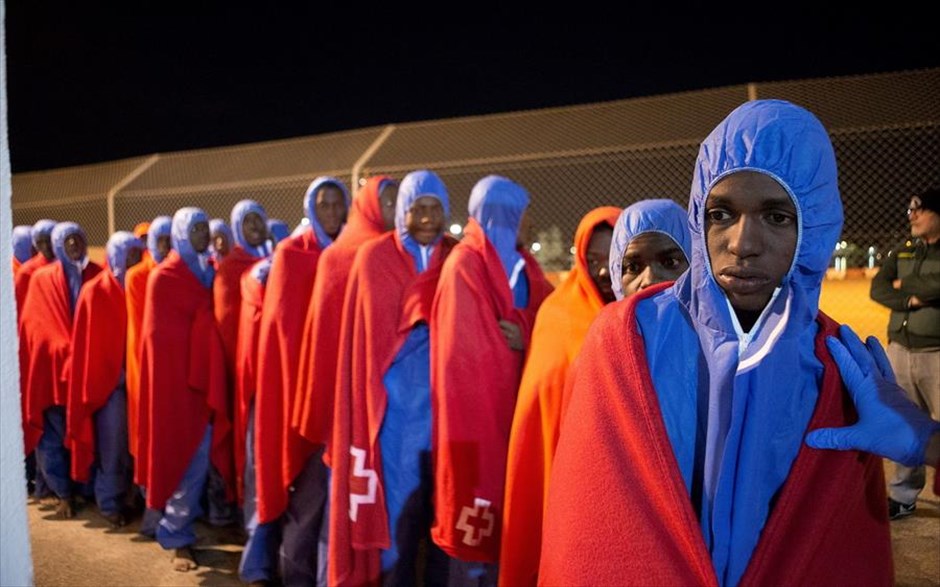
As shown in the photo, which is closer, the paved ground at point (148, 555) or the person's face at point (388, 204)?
the person's face at point (388, 204)

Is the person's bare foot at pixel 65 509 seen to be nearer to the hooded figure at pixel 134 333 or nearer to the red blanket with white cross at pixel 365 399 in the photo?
the hooded figure at pixel 134 333

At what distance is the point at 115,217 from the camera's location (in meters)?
9.48

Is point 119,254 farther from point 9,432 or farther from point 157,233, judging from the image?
point 9,432

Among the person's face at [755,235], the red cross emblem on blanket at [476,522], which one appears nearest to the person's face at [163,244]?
the red cross emblem on blanket at [476,522]

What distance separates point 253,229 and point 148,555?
245 cm

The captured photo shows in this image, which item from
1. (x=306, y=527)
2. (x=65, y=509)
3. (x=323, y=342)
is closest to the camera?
(x=323, y=342)

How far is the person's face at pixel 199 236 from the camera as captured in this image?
5.16 metres

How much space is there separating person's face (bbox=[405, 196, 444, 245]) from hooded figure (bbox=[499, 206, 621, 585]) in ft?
3.72

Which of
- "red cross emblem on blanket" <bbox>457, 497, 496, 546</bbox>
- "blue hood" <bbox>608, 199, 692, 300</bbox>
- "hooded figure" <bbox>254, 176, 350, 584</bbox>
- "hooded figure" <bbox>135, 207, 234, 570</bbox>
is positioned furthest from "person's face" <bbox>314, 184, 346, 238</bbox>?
"blue hood" <bbox>608, 199, 692, 300</bbox>

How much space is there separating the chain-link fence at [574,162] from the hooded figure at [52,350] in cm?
268

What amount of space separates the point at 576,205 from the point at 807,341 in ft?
21.0

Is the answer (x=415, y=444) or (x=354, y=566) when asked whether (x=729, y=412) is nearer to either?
(x=415, y=444)

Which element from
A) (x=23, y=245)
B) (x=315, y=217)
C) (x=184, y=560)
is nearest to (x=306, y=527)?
(x=184, y=560)

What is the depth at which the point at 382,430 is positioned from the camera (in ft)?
11.0
